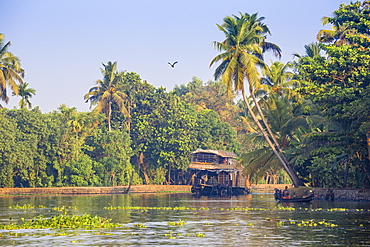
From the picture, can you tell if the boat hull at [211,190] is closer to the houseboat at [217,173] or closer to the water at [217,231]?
the houseboat at [217,173]

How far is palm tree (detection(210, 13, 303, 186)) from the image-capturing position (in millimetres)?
Answer: 55844

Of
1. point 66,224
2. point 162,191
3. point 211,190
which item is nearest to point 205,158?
point 211,190

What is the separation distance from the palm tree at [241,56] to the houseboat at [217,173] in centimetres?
2190

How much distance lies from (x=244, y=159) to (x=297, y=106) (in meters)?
7.45

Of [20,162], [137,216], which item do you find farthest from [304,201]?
[20,162]

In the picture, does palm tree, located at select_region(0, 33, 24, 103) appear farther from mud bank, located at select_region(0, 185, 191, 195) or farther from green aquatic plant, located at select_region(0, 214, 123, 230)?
green aquatic plant, located at select_region(0, 214, 123, 230)

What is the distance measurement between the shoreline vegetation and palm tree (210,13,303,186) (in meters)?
2.91

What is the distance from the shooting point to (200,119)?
9825cm

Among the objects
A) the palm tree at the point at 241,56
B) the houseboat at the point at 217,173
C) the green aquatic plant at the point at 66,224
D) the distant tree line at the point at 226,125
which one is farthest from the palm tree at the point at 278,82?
the green aquatic plant at the point at 66,224

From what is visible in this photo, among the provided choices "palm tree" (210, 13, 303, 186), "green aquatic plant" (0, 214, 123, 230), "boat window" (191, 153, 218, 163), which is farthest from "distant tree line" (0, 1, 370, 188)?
"green aquatic plant" (0, 214, 123, 230)

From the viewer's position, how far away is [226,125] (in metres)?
100

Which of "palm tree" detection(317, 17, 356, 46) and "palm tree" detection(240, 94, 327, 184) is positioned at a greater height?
"palm tree" detection(317, 17, 356, 46)

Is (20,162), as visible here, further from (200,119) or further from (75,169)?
(200,119)

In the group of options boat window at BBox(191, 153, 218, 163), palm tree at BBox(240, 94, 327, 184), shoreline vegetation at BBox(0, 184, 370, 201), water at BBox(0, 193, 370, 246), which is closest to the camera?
water at BBox(0, 193, 370, 246)
